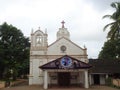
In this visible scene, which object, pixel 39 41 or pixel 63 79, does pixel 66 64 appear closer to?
pixel 63 79

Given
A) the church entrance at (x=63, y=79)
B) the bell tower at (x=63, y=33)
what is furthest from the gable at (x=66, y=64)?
the bell tower at (x=63, y=33)

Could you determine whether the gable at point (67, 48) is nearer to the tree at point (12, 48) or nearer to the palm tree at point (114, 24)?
the palm tree at point (114, 24)

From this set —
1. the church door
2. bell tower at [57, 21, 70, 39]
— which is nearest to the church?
bell tower at [57, 21, 70, 39]

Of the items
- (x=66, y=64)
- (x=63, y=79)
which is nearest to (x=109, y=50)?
(x=63, y=79)

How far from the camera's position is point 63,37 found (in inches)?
1560

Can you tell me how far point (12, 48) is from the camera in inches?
1850

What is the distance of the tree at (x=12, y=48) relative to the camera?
153 feet

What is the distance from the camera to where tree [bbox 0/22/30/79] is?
46.7 metres

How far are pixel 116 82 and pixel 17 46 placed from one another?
23637mm

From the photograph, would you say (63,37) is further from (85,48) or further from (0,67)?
(0,67)

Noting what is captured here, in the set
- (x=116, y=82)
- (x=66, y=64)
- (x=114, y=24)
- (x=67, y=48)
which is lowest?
(x=116, y=82)

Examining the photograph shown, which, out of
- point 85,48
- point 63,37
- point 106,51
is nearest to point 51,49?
point 63,37

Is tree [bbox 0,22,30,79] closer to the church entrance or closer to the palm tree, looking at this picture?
the church entrance

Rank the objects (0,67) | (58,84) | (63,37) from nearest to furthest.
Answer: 1. (58,84)
2. (63,37)
3. (0,67)
